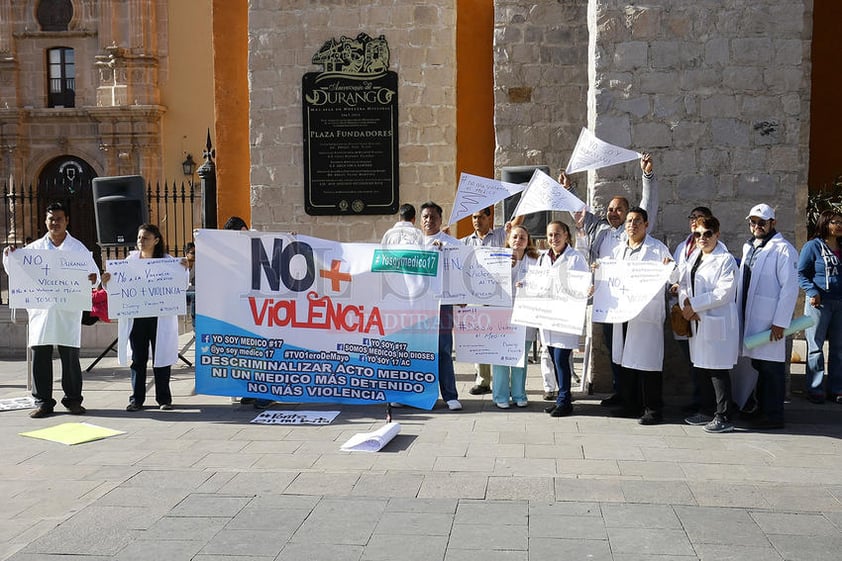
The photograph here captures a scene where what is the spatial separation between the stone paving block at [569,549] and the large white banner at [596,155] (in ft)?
13.1

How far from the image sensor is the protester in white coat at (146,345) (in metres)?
8.59

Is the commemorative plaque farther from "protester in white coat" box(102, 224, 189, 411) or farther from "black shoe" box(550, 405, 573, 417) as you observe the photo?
"black shoe" box(550, 405, 573, 417)

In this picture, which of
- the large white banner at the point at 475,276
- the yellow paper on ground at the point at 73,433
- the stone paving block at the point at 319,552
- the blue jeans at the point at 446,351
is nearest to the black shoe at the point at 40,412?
the yellow paper on ground at the point at 73,433

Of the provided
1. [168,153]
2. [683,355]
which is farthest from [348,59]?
[168,153]

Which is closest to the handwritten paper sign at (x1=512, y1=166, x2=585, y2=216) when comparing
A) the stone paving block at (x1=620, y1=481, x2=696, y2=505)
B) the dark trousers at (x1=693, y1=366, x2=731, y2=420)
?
the dark trousers at (x1=693, y1=366, x2=731, y2=420)

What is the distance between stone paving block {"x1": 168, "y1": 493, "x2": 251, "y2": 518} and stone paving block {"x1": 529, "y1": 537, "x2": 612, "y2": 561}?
1811 millimetres

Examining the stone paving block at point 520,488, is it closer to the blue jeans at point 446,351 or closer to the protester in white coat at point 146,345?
the blue jeans at point 446,351

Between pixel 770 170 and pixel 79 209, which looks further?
pixel 79 209

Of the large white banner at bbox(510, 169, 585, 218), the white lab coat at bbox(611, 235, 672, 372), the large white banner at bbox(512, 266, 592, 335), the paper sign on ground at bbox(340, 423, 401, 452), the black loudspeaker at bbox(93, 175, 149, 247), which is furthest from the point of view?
the black loudspeaker at bbox(93, 175, 149, 247)

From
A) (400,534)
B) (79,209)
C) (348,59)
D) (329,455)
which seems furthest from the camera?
(79,209)

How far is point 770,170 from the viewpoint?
8523 mm

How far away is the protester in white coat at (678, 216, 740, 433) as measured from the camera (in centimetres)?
719

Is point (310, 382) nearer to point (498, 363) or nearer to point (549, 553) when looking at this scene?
point (498, 363)

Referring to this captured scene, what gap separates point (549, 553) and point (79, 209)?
26.9 m
